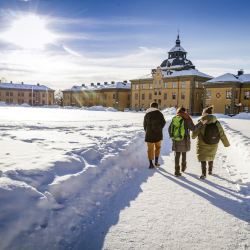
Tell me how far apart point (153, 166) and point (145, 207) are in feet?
9.58

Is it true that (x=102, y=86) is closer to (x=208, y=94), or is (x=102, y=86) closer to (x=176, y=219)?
(x=208, y=94)

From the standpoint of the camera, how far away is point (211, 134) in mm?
6547

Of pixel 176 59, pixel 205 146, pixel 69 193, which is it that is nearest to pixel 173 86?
pixel 176 59

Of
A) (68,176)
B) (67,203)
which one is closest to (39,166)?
(68,176)

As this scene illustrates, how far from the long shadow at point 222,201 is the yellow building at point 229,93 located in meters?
49.3

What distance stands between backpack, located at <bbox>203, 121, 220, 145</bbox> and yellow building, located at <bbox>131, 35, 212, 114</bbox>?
55021mm

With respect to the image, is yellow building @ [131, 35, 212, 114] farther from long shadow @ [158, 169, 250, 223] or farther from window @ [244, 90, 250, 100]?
long shadow @ [158, 169, 250, 223]

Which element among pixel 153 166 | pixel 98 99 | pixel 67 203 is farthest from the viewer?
pixel 98 99

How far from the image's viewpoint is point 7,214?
3.42m

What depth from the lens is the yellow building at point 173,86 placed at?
60.8 metres

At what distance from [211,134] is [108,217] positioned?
3.46m

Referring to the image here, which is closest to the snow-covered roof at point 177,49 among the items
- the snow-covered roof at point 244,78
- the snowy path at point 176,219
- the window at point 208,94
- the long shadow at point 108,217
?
the snow-covered roof at point 244,78

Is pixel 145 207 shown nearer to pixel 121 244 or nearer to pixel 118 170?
pixel 121 244

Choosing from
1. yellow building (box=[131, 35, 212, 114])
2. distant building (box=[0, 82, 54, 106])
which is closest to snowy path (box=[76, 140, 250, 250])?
yellow building (box=[131, 35, 212, 114])
